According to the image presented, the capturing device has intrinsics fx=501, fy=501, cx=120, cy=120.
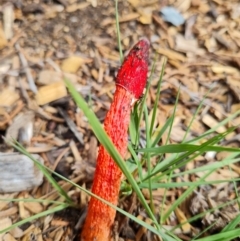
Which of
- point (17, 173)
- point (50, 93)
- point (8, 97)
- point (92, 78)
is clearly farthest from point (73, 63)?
point (17, 173)

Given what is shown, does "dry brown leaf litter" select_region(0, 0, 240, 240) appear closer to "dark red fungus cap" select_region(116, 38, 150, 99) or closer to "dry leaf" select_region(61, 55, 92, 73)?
"dry leaf" select_region(61, 55, 92, 73)

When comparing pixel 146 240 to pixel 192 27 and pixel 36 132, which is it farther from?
pixel 192 27

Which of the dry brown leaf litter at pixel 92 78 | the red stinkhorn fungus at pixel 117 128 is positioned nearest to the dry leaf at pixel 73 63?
the dry brown leaf litter at pixel 92 78

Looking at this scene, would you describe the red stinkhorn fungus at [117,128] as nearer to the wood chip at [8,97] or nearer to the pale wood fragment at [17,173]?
the pale wood fragment at [17,173]

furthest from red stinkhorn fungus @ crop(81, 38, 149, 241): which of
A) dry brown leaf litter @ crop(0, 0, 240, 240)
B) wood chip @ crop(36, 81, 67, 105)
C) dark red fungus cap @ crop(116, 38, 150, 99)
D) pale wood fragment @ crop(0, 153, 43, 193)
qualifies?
wood chip @ crop(36, 81, 67, 105)

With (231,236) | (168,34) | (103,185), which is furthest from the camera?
(168,34)

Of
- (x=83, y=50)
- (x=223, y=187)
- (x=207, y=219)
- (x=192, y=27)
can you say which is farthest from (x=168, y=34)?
(x=207, y=219)

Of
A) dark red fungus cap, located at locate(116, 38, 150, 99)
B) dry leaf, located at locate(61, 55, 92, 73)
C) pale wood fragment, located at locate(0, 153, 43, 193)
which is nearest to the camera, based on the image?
dark red fungus cap, located at locate(116, 38, 150, 99)
